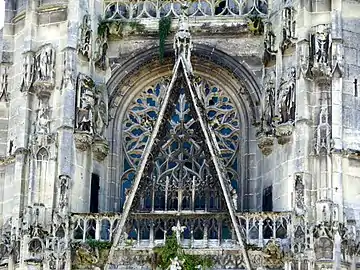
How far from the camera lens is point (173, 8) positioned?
24.6 m

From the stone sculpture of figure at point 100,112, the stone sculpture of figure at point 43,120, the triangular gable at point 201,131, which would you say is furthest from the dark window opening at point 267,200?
the stone sculpture of figure at point 43,120

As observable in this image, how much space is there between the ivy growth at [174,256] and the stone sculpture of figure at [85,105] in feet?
9.85

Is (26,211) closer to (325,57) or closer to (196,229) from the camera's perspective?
(196,229)

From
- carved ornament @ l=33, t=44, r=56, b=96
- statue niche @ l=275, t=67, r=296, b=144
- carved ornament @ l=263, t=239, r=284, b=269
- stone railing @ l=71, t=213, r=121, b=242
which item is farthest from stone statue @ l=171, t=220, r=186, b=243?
carved ornament @ l=33, t=44, r=56, b=96

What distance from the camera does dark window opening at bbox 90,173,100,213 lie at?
2311 cm

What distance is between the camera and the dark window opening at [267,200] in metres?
22.6

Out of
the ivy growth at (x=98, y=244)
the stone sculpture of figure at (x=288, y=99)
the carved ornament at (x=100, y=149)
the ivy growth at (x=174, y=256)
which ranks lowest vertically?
the ivy growth at (x=174, y=256)

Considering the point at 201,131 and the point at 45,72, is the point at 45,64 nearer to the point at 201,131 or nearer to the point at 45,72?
the point at 45,72

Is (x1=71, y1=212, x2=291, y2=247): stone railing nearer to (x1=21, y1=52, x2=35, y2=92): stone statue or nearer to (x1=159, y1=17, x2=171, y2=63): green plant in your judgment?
(x1=21, y1=52, x2=35, y2=92): stone statue

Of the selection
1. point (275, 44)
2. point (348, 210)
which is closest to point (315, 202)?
point (348, 210)

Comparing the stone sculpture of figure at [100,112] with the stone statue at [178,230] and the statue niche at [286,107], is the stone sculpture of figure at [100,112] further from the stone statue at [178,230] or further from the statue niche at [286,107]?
the statue niche at [286,107]

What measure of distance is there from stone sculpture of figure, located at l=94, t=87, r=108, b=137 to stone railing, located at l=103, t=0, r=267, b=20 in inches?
73.9

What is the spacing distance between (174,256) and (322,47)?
16.9ft

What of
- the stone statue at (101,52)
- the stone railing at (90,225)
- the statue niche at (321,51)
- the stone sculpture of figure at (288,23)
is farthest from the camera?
the stone statue at (101,52)
